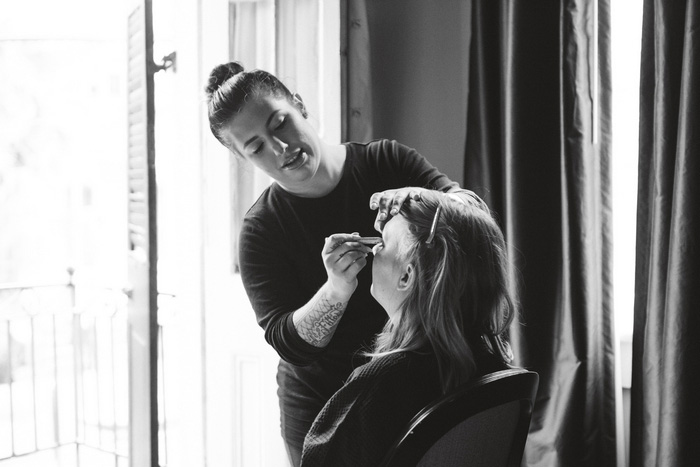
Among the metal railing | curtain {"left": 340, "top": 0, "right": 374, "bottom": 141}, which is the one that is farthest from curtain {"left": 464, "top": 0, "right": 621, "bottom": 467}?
the metal railing

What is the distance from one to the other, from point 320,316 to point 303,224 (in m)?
0.26

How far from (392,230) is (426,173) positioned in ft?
1.19

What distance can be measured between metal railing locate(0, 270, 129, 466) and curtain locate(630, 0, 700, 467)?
8.99ft

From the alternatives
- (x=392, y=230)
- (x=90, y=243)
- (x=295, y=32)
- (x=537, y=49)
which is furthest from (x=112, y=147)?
(x=392, y=230)

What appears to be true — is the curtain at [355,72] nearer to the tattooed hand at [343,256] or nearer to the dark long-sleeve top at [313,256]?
the dark long-sleeve top at [313,256]

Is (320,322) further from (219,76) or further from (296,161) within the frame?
(219,76)

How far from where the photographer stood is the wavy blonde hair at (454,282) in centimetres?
119

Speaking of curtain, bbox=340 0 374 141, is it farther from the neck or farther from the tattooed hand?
the tattooed hand

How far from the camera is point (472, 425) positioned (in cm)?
94

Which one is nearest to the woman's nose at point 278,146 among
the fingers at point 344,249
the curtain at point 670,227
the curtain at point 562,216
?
the fingers at point 344,249

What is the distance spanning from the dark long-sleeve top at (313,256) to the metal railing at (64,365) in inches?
95.2

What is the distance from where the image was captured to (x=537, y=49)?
2146 millimetres

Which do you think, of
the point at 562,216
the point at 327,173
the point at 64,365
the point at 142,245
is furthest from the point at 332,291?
the point at 64,365

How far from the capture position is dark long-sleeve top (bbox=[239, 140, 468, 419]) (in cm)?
152
